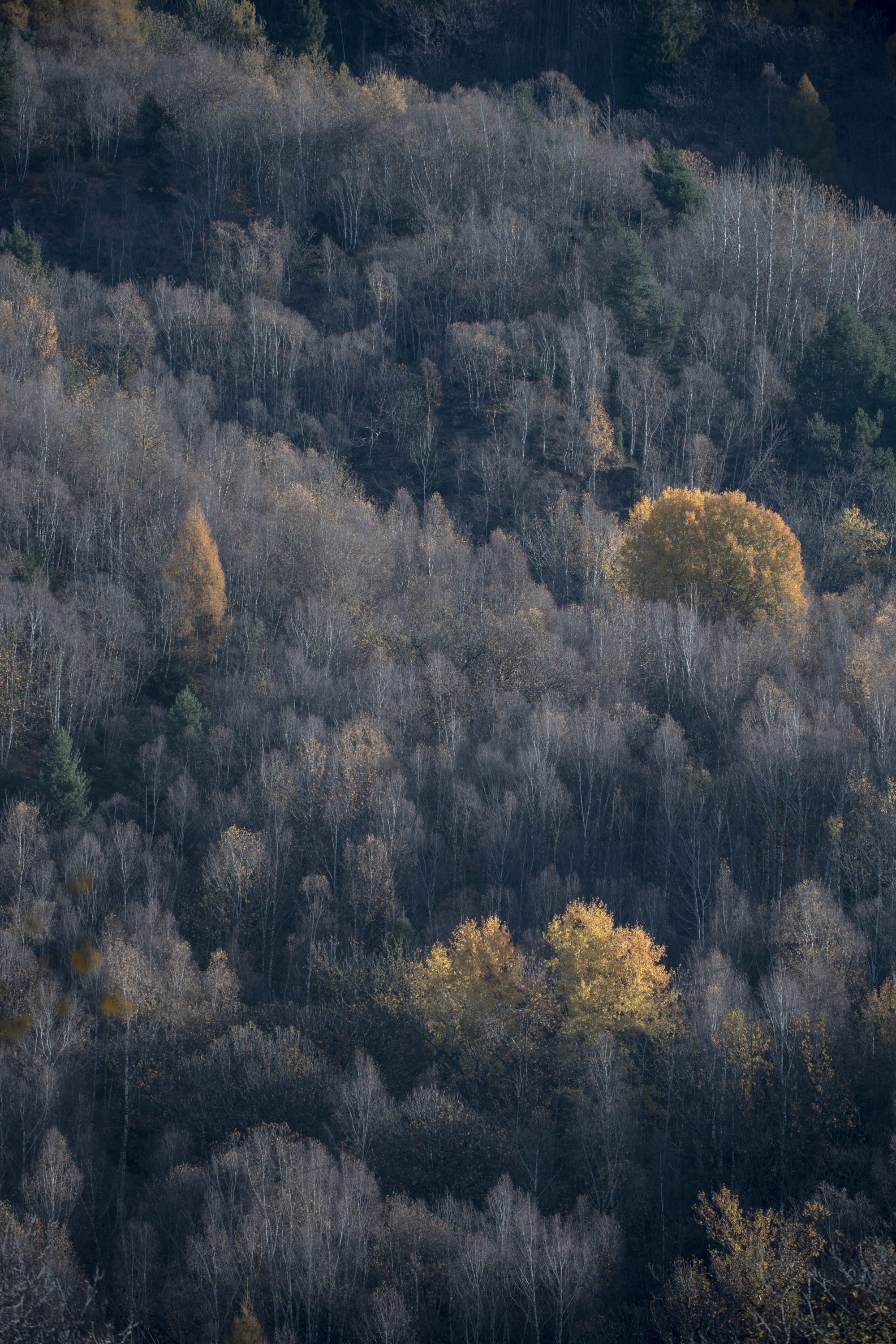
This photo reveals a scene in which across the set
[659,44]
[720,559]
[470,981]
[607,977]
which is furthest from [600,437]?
[659,44]

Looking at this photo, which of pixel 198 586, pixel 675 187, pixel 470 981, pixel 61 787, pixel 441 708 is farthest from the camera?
pixel 675 187

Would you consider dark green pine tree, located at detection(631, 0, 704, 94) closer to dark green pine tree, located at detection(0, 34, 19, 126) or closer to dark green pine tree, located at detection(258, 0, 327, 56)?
dark green pine tree, located at detection(258, 0, 327, 56)

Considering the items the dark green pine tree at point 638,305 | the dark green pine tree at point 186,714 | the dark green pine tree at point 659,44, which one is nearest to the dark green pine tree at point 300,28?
the dark green pine tree at point 659,44

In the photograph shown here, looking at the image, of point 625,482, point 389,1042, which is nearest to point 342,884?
point 389,1042

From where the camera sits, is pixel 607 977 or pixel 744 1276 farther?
pixel 607 977

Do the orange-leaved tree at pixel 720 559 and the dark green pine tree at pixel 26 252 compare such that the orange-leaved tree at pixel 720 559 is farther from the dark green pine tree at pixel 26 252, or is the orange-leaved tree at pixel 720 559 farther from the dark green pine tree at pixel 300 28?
the dark green pine tree at pixel 300 28

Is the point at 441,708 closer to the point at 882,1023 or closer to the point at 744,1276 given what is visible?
the point at 882,1023

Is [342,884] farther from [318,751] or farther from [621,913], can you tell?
[621,913]
